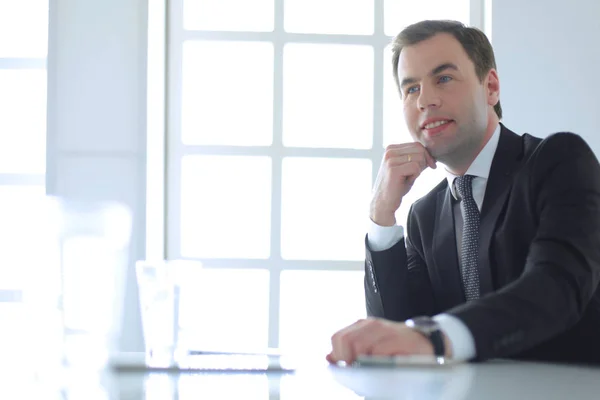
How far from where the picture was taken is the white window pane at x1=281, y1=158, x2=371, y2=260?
328cm

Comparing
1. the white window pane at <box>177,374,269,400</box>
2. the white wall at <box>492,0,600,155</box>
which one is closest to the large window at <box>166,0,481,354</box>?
the white wall at <box>492,0,600,155</box>

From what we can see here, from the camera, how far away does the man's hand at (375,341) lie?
1080 millimetres

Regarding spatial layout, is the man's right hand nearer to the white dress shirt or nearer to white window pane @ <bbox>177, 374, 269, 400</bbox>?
the white dress shirt

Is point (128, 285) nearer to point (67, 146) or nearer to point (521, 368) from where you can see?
point (67, 146)

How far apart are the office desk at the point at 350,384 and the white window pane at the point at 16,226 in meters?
2.14

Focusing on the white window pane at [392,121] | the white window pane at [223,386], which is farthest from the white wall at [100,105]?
the white window pane at [223,386]

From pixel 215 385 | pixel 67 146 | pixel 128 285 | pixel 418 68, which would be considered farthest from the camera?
pixel 128 285

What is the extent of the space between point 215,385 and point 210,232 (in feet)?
7.71

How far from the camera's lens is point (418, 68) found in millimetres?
1926

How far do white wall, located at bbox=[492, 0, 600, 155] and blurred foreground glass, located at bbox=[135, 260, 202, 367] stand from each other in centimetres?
229

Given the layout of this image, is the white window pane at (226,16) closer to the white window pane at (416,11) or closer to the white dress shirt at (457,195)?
the white window pane at (416,11)

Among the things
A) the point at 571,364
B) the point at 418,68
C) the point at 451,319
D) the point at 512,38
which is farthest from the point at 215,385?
the point at 512,38

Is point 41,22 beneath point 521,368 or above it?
above

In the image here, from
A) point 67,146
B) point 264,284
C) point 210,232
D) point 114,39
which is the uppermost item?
point 114,39
